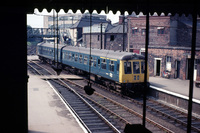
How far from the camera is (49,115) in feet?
40.1

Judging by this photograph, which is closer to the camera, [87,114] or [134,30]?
[87,114]

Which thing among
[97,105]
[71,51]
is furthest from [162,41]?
[97,105]

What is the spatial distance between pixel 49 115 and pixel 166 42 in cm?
2027

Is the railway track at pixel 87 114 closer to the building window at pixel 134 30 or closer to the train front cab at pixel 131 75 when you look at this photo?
the train front cab at pixel 131 75

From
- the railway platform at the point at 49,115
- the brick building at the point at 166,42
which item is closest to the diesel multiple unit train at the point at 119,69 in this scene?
the railway platform at the point at 49,115

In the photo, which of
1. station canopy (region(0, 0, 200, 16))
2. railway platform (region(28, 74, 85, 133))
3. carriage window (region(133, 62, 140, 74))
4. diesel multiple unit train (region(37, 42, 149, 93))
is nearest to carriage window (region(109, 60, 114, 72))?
diesel multiple unit train (region(37, 42, 149, 93))

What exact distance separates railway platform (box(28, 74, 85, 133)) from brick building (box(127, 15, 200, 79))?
12.7m

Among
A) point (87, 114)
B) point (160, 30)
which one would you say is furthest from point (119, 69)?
point (160, 30)

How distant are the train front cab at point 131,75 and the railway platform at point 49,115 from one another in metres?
4.67

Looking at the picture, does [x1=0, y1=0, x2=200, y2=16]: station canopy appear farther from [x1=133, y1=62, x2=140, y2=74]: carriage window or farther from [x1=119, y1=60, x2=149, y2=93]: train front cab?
[x1=133, y1=62, x2=140, y2=74]: carriage window

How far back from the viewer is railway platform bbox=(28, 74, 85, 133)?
1026 centimetres

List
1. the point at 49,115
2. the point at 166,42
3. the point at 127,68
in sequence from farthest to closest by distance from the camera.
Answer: the point at 166,42 → the point at 127,68 → the point at 49,115

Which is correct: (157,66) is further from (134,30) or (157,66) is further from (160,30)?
(134,30)
